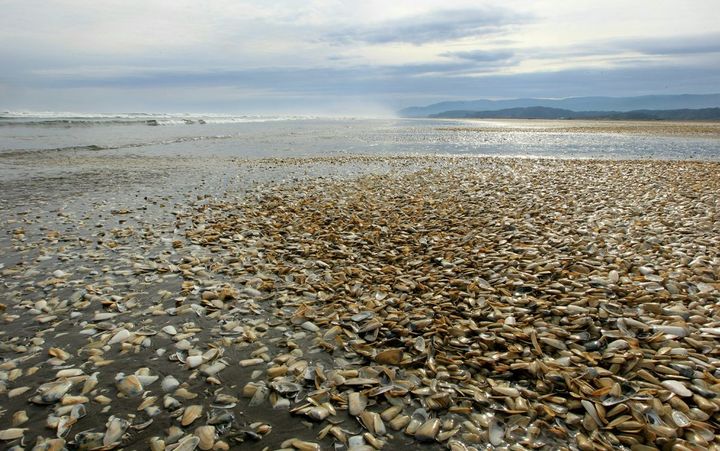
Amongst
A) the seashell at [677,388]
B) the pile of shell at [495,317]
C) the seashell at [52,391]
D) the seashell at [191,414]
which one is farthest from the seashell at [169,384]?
the seashell at [677,388]

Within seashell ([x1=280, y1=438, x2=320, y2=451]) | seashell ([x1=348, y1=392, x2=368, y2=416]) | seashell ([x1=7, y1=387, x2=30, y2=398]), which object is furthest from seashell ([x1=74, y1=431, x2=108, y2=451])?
seashell ([x1=348, y1=392, x2=368, y2=416])

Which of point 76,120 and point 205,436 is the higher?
point 76,120

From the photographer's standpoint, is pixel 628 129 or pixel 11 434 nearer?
pixel 11 434

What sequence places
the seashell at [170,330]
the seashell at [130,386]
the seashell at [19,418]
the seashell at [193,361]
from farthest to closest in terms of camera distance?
the seashell at [170,330] → the seashell at [193,361] → the seashell at [130,386] → the seashell at [19,418]

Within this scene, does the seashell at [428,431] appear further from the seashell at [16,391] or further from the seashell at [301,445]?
the seashell at [16,391]

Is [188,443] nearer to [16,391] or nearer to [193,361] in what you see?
[193,361]

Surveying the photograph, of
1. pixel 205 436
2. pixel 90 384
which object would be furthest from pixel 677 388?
pixel 90 384

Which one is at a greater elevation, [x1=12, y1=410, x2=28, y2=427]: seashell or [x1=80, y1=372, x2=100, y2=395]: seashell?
[x1=80, y1=372, x2=100, y2=395]: seashell

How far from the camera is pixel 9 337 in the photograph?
5.11 meters

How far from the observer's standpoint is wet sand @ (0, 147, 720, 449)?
12.3 feet

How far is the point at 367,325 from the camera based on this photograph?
211 inches

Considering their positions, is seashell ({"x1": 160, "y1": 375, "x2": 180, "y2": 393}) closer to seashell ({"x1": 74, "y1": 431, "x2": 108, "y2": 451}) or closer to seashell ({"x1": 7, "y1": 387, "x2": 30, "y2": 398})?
seashell ({"x1": 74, "y1": 431, "x2": 108, "y2": 451})

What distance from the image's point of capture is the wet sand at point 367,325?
375 cm

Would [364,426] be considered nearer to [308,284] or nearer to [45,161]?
[308,284]
